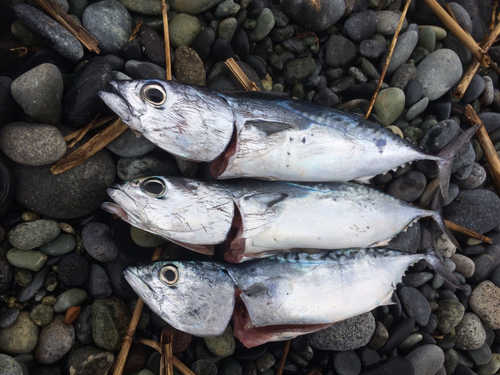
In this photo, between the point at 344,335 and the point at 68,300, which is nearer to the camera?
the point at 68,300

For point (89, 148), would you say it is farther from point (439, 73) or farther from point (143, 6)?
point (439, 73)

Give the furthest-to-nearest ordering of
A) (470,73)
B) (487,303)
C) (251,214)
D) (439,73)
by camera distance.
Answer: (470,73) → (439,73) → (487,303) → (251,214)

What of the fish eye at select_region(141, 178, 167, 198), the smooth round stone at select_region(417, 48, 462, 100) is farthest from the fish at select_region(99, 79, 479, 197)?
the smooth round stone at select_region(417, 48, 462, 100)

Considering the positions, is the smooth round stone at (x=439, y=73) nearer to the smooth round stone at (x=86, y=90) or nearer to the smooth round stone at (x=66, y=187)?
the smooth round stone at (x=86, y=90)

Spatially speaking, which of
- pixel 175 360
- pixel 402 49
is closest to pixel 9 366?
pixel 175 360

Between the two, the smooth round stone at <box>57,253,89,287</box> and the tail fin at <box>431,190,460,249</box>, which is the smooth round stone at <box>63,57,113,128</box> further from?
the tail fin at <box>431,190,460,249</box>

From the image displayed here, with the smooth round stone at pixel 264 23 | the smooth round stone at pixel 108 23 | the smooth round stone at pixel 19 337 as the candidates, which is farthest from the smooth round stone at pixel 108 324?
the smooth round stone at pixel 264 23

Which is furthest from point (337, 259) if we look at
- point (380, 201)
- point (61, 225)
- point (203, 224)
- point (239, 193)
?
point (61, 225)
